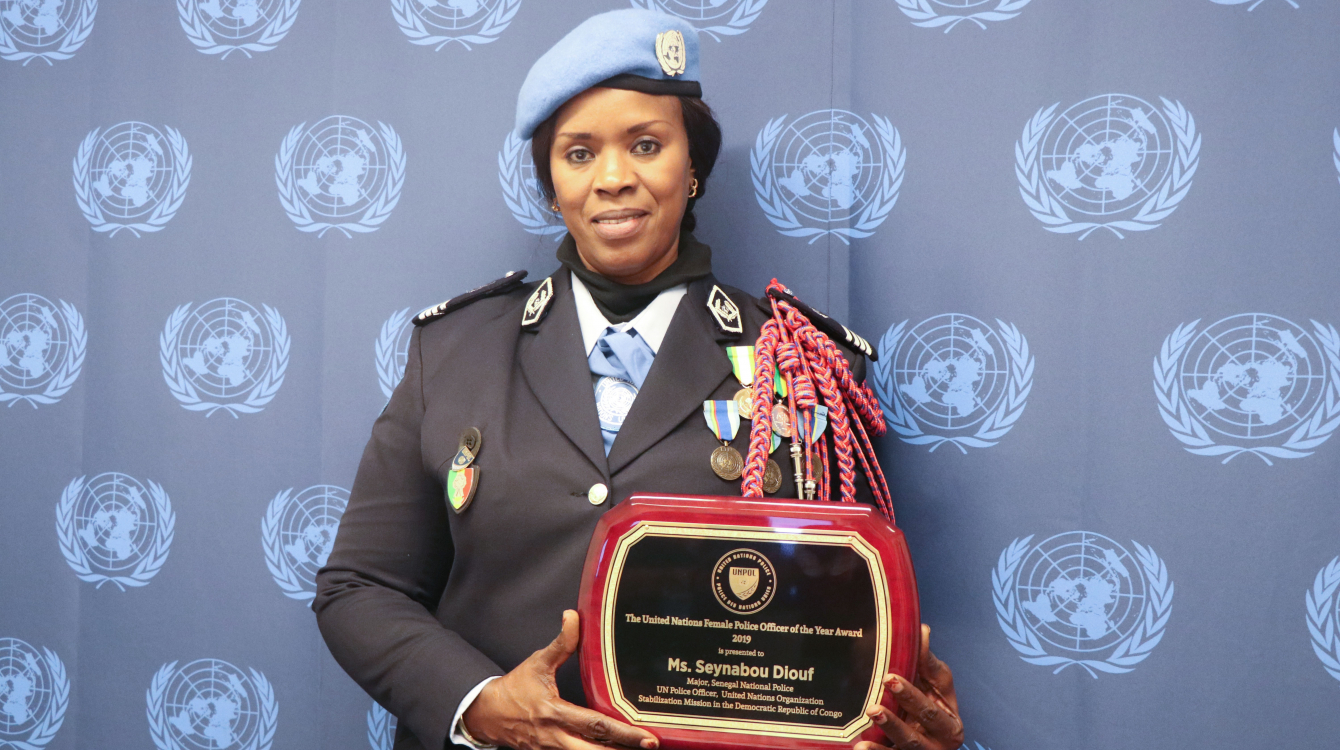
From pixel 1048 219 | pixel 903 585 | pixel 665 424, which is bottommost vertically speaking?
pixel 903 585

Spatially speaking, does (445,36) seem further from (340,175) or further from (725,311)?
(725,311)

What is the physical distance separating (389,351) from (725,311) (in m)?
0.61

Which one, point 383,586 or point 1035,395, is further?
point 1035,395

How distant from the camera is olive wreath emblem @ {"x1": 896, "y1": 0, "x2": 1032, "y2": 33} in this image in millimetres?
1346

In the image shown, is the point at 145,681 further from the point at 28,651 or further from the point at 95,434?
the point at 95,434

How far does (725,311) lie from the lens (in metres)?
1.20

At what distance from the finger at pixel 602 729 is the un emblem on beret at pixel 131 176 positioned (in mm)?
1211

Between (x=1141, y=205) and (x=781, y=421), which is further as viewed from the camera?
(x=1141, y=205)

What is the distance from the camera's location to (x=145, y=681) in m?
1.54

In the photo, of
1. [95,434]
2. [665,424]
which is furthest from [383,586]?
[95,434]

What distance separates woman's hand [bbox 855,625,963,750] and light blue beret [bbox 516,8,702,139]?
73 cm

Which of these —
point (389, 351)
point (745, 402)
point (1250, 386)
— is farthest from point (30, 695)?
point (1250, 386)

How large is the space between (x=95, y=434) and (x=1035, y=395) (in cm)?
160

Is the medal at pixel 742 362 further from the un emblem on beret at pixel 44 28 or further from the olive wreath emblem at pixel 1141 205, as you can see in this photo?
the un emblem on beret at pixel 44 28
